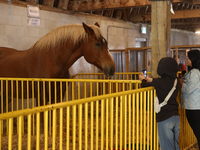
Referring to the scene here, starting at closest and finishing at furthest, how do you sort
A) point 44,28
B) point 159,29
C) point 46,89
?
point 159,29, point 46,89, point 44,28

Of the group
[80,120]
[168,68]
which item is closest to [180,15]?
[168,68]

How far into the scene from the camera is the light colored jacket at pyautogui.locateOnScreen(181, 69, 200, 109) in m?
2.57

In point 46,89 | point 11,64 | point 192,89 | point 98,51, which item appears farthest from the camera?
point 11,64

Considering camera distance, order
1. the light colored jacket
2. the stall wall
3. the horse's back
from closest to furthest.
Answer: the light colored jacket → the horse's back → the stall wall

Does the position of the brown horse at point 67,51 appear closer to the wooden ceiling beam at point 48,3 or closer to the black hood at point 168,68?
the black hood at point 168,68

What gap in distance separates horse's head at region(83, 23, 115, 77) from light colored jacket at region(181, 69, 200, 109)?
120 centimetres

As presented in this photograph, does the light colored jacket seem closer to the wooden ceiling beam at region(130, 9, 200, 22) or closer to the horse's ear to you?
the horse's ear

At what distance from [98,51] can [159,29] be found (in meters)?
1.06

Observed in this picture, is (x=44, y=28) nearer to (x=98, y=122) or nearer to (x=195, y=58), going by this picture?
(x=195, y=58)

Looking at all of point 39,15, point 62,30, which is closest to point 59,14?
point 39,15

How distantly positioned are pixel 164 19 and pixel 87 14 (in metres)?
4.84

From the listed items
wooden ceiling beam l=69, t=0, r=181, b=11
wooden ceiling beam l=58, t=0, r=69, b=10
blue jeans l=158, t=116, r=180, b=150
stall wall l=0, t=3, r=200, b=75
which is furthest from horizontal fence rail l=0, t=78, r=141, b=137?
wooden ceiling beam l=69, t=0, r=181, b=11

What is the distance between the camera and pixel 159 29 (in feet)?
9.28

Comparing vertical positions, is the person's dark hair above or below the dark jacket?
above
